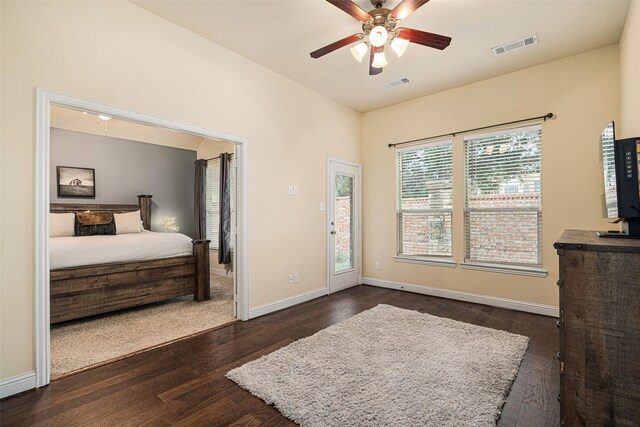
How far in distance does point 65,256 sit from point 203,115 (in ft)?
7.17

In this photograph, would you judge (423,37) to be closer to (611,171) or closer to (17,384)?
(611,171)

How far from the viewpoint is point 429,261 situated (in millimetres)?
4512

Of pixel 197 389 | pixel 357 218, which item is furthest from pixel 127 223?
pixel 197 389

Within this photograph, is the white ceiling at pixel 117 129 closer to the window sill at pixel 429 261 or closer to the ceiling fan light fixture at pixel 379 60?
the ceiling fan light fixture at pixel 379 60

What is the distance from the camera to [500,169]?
155 inches

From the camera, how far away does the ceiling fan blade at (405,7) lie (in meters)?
2.13

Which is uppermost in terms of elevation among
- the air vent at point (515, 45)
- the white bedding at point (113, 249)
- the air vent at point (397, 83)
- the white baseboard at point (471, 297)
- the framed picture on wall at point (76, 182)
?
the air vent at point (397, 83)

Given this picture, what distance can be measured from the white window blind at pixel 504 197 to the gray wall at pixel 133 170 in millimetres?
5679

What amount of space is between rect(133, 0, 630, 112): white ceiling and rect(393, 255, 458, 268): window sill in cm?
251

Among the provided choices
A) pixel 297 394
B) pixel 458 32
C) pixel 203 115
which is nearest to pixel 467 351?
pixel 297 394

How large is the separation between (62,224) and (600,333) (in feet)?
20.4

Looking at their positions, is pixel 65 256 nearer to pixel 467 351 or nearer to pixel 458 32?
pixel 467 351

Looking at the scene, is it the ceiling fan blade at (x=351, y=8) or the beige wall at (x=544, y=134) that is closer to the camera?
the ceiling fan blade at (x=351, y=8)

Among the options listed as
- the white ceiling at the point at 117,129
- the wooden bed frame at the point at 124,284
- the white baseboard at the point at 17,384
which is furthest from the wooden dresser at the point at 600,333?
the white ceiling at the point at 117,129
